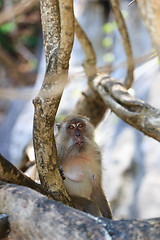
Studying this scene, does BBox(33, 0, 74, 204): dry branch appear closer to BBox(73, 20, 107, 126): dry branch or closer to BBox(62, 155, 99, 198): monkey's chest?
BBox(62, 155, 99, 198): monkey's chest

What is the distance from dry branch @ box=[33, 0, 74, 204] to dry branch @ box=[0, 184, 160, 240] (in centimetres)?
44

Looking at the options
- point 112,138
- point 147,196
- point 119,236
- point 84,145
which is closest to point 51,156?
point 119,236

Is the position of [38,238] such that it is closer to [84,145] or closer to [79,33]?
[84,145]

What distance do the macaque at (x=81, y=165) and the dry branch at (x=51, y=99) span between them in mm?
939

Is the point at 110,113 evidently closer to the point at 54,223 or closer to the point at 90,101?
the point at 90,101

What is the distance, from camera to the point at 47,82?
118 inches

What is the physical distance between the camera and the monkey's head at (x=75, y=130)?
433 cm

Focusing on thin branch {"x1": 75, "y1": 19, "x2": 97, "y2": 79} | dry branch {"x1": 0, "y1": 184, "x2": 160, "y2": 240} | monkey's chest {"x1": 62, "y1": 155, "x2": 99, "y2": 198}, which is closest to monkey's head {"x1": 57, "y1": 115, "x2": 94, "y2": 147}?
monkey's chest {"x1": 62, "y1": 155, "x2": 99, "y2": 198}

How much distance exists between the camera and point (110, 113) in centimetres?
535

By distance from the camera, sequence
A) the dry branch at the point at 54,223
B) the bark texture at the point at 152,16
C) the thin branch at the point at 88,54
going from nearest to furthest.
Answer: the bark texture at the point at 152,16 < the dry branch at the point at 54,223 < the thin branch at the point at 88,54

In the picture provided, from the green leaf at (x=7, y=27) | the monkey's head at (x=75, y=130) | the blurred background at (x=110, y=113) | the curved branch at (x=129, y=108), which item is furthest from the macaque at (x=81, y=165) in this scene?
the green leaf at (x=7, y=27)

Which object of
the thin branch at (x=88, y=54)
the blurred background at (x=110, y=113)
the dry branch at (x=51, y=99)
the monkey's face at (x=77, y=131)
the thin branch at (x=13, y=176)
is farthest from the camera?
the blurred background at (x=110, y=113)

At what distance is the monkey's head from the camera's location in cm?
433

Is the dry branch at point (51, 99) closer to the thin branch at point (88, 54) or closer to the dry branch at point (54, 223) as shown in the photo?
the dry branch at point (54, 223)
